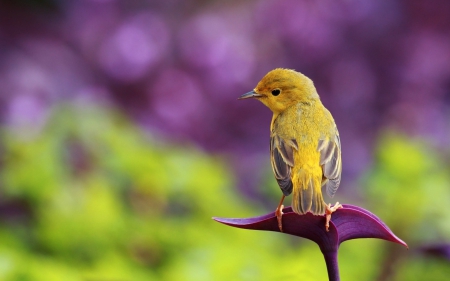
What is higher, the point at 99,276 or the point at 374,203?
the point at 374,203

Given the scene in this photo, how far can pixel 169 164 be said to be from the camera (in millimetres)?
2350

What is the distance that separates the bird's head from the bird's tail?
20 centimetres

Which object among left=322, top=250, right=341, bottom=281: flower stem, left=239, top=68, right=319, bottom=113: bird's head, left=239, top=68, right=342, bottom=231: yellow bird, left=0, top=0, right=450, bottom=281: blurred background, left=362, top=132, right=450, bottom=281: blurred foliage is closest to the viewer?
left=322, top=250, right=341, bottom=281: flower stem

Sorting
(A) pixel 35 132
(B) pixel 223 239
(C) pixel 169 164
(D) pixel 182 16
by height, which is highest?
(D) pixel 182 16

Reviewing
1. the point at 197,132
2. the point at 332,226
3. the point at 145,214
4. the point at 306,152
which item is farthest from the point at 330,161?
the point at 197,132

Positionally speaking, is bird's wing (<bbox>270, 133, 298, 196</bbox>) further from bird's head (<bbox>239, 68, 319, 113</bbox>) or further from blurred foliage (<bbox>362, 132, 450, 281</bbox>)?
blurred foliage (<bbox>362, 132, 450, 281</bbox>)

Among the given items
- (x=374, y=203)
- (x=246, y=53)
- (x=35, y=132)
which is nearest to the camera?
(x=374, y=203)

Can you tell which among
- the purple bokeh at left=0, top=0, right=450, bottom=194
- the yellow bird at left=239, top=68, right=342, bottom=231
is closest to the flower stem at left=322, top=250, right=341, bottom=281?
the yellow bird at left=239, top=68, right=342, bottom=231

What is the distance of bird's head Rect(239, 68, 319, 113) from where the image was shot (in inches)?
48.6

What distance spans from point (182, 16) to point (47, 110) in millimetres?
1391

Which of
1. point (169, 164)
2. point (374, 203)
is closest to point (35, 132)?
point (169, 164)

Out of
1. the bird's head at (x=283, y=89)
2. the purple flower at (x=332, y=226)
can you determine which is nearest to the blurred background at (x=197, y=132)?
the bird's head at (x=283, y=89)

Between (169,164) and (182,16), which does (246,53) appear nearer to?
(182,16)

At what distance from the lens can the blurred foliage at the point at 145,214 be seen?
1771 millimetres
